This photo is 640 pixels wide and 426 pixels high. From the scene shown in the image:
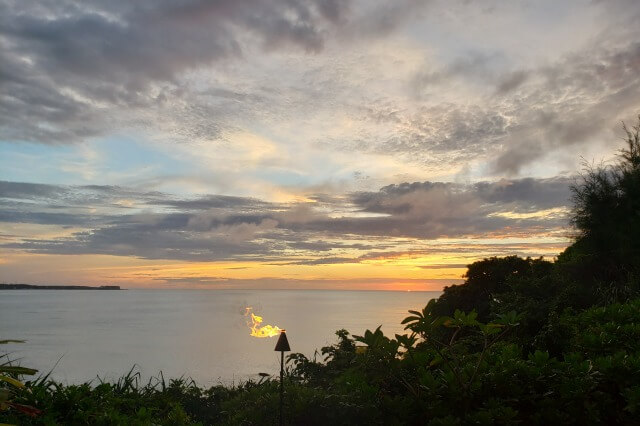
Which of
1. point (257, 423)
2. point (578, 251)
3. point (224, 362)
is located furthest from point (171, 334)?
point (257, 423)

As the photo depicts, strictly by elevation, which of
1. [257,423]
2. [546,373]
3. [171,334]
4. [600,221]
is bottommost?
[171,334]

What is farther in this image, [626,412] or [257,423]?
[257,423]

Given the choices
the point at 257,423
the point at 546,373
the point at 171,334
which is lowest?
the point at 171,334

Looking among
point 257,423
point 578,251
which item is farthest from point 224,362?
point 257,423

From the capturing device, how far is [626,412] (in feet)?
19.5

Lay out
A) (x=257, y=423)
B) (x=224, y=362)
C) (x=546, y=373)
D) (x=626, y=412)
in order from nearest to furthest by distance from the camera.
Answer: (x=626, y=412) → (x=546, y=373) → (x=257, y=423) → (x=224, y=362)

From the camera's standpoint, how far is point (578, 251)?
1845cm

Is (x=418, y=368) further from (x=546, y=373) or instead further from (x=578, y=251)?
(x=578, y=251)

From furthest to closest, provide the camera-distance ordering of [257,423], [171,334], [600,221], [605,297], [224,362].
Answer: [171,334] < [224,362] < [600,221] < [605,297] < [257,423]

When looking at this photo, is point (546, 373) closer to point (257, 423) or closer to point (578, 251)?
point (257, 423)

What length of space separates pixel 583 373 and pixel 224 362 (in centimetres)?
6092

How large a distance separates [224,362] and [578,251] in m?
52.2

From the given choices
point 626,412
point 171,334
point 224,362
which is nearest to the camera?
point 626,412

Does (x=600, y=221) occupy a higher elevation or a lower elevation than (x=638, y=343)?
higher
